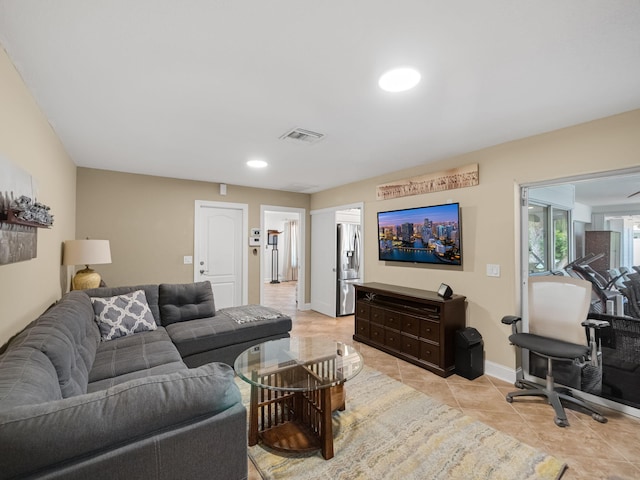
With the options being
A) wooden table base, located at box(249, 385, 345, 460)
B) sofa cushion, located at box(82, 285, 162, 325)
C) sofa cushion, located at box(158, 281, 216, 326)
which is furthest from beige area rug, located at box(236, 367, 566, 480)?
sofa cushion, located at box(82, 285, 162, 325)

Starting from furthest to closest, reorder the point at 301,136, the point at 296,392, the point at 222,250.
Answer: the point at 222,250 → the point at 301,136 → the point at 296,392

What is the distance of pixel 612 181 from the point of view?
2.46m

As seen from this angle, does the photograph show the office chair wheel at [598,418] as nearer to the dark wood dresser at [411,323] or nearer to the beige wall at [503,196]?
the beige wall at [503,196]

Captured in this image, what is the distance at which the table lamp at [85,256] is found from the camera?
3027mm

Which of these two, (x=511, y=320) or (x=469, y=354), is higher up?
(x=511, y=320)

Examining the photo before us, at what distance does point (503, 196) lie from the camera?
298 centimetres

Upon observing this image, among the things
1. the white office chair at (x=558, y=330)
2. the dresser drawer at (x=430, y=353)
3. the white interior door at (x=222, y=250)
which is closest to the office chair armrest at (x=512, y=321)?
the white office chair at (x=558, y=330)

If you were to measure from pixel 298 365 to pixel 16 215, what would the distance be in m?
1.96

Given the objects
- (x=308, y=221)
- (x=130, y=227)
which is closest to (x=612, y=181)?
(x=308, y=221)

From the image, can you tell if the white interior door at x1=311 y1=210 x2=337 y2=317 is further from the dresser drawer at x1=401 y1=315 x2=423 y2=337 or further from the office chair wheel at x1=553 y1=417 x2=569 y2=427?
the office chair wheel at x1=553 y1=417 x2=569 y2=427

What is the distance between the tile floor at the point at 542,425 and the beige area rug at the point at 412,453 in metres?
0.13

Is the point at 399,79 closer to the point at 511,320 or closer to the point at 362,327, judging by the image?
the point at 511,320

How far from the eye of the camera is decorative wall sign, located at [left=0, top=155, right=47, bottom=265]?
4.83ft

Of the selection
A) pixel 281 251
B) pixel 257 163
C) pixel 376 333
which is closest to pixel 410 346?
pixel 376 333
